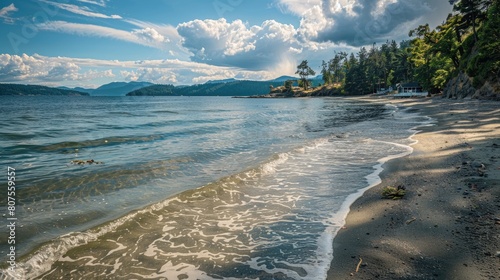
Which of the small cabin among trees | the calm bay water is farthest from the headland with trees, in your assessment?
the calm bay water

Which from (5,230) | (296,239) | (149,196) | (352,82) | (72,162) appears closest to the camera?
(296,239)

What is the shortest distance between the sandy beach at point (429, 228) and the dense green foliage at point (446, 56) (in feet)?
137

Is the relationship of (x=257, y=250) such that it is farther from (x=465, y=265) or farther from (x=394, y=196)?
(x=394, y=196)

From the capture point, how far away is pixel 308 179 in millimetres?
11719

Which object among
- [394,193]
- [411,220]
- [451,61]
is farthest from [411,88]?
[411,220]

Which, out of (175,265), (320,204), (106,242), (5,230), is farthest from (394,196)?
(5,230)

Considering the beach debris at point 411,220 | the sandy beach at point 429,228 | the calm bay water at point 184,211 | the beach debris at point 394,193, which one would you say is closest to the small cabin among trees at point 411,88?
the calm bay water at point 184,211

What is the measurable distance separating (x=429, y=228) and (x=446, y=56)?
73980mm

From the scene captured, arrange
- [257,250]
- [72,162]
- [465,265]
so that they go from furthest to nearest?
[72,162]
[257,250]
[465,265]

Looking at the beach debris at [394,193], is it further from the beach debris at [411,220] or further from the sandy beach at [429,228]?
the beach debris at [411,220]

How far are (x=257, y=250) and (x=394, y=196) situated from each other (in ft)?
15.9

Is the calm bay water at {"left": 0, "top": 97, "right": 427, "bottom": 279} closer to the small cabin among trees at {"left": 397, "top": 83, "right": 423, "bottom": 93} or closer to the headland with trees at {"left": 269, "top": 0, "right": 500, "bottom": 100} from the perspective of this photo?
the headland with trees at {"left": 269, "top": 0, "right": 500, "bottom": 100}

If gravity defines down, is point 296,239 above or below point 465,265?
below

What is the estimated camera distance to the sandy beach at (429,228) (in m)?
4.73
